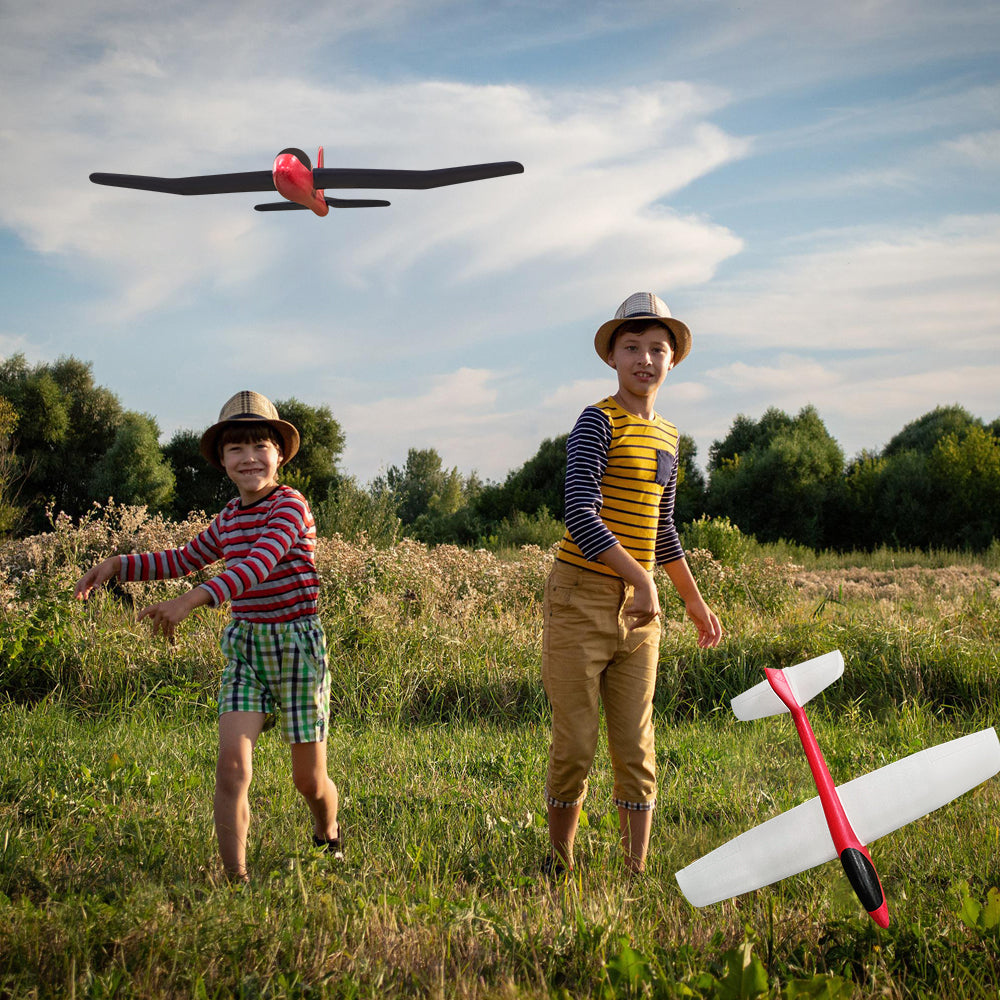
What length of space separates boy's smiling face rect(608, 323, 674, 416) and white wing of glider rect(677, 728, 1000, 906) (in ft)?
4.37

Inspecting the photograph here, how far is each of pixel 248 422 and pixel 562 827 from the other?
1.70 m

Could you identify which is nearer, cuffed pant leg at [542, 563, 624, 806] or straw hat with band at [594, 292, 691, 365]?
cuffed pant leg at [542, 563, 624, 806]

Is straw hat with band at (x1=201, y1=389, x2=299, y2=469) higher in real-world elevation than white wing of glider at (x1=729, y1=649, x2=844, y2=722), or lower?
higher

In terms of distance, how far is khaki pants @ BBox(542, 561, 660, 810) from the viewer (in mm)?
2684

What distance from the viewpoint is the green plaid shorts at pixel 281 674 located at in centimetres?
276

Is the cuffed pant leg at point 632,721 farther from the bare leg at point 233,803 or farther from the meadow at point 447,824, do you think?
the bare leg at point 233,803

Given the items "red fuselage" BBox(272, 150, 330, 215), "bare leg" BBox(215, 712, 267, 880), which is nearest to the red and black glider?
"red fuselage" BBox(272, 150, 330, 215)

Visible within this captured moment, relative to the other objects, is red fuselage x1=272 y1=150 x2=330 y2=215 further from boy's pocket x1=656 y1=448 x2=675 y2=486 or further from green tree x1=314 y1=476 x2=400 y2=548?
green tree x1=314 y1=476 x2=400 y2=548

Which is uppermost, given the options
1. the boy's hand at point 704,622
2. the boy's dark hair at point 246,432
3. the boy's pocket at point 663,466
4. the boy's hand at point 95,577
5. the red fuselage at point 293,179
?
the red fuselage at point 293,179

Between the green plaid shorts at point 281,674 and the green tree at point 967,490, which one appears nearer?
the green plaid shorts at point 281,674

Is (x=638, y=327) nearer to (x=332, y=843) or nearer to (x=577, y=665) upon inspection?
(x=577, y=665)

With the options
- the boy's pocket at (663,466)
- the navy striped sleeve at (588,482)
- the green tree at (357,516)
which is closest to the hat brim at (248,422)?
the navy striped sleeve at (588,482)

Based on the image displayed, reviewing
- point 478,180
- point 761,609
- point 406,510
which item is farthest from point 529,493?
point 478,180

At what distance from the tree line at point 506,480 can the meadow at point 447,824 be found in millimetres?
6395
